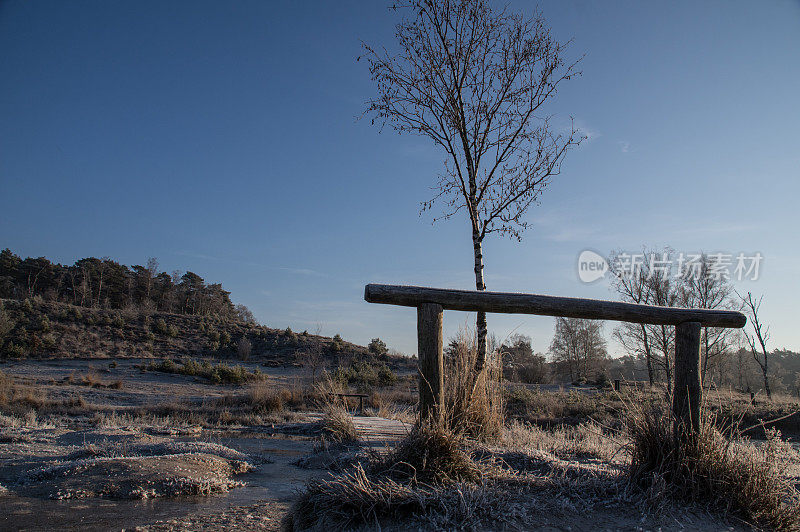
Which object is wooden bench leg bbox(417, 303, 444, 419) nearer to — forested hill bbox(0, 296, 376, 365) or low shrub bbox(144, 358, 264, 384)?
low shrub bbox(144, 358, 264, 384)

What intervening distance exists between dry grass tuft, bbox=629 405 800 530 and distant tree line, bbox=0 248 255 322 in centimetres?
4310

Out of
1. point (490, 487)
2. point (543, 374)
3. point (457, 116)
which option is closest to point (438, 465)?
point (490, 487)

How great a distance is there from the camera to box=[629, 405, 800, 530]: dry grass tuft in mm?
3359

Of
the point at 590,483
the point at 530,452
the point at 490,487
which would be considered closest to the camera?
the point at 490,487

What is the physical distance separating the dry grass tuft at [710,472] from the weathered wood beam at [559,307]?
2.73ft

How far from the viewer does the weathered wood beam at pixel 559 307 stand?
405 cm

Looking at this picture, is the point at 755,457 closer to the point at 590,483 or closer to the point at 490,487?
the point at 590,483

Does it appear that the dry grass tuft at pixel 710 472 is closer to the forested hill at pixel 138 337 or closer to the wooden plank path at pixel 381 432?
the wooden plank path at pixel 381 432

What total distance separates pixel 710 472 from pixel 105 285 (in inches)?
2061

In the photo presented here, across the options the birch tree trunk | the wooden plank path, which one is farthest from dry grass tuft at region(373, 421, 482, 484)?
the birch tree trunk

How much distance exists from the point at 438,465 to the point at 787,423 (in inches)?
608

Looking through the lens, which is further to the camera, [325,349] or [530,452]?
[325,349]

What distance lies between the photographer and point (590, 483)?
142 inches

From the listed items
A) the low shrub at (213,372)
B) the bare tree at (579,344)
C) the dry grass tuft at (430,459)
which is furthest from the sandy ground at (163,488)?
the bare tree at (579,344)
